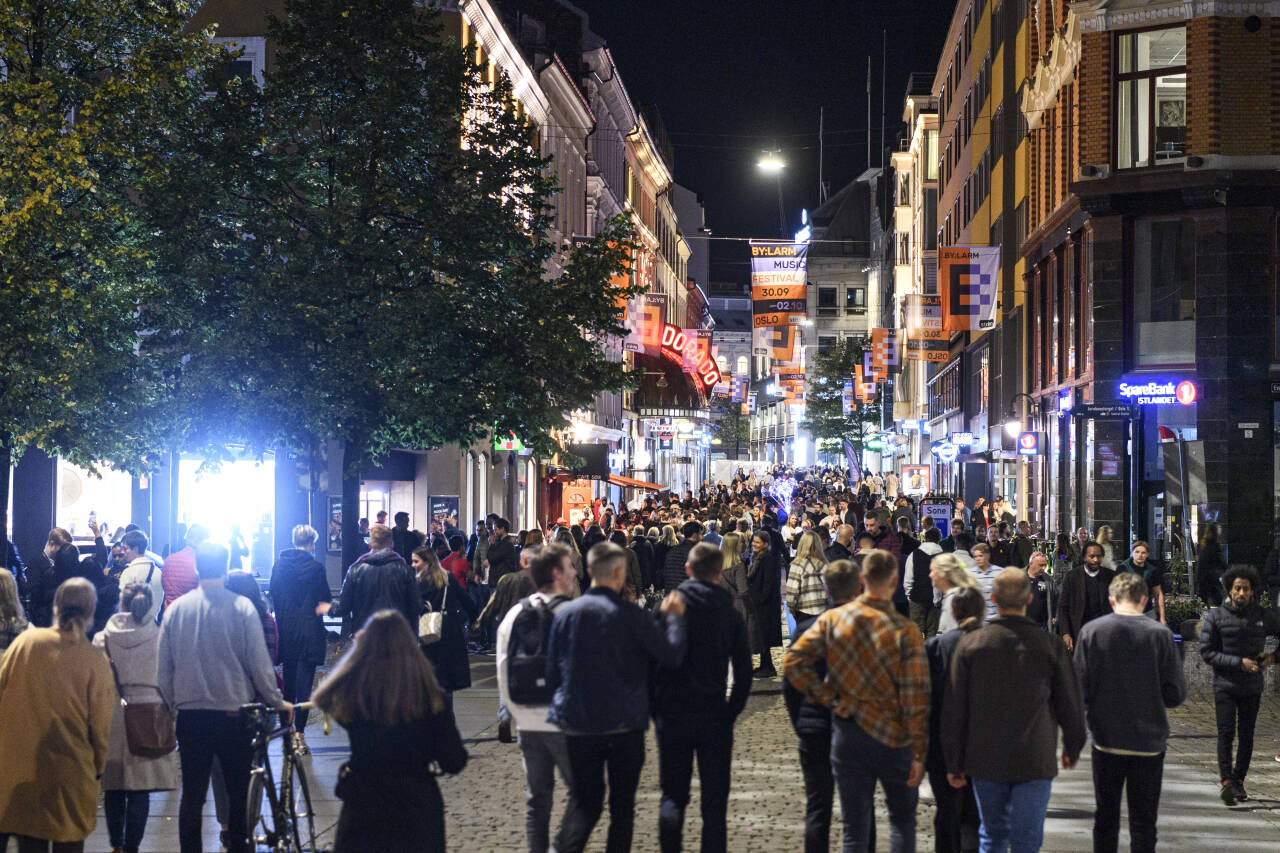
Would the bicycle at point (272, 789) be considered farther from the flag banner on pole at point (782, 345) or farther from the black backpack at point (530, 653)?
the flag banner on pole at point (782, 345)

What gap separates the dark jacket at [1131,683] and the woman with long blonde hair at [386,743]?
4.03 meters

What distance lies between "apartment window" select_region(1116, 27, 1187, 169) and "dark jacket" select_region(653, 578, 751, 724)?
2324cm

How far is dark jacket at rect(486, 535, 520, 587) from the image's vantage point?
21.6m

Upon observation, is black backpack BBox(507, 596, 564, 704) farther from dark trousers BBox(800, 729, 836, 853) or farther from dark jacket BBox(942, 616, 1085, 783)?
dark jacket BBox(942, 616, 1085, 783)

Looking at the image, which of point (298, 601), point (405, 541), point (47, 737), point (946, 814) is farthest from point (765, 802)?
point (405, 541)

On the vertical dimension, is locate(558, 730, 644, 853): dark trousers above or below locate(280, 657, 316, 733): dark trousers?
above

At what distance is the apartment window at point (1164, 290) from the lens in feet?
95.0

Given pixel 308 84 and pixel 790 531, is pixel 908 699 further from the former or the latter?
pixel 790 531

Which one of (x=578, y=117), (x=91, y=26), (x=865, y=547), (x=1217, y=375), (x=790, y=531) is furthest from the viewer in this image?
(x=578, y=117)

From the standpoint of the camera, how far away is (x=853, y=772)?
7.83 m

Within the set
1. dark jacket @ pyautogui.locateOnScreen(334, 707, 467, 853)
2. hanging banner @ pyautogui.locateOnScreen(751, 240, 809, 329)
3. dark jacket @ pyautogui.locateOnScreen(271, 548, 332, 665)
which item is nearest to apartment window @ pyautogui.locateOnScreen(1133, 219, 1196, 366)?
hanging banner @ pyautogui.locateOnScreen(751, 240, 809, 329)

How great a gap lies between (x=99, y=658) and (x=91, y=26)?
18.0 m

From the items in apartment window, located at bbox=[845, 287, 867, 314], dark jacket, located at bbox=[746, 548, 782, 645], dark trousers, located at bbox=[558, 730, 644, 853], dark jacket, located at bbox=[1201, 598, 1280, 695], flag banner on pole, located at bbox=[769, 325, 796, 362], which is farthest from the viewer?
apartment window, located at bbox=[845, 287, 867, 314]

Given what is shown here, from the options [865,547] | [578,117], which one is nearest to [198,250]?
[865,547]
